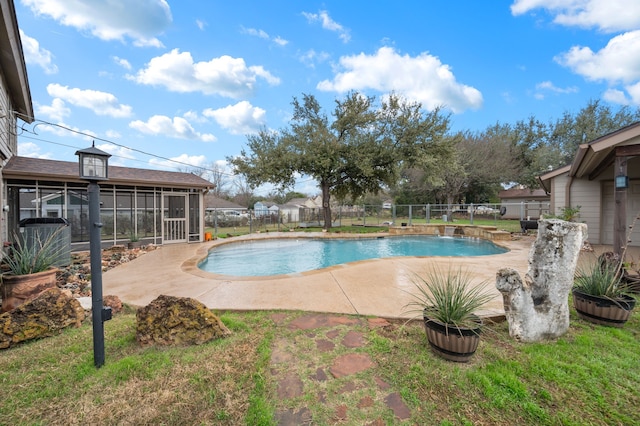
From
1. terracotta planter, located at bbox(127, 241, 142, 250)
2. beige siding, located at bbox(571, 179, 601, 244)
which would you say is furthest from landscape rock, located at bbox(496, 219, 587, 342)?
terracotta planter, located at bbox(127, 241, 142, 250)

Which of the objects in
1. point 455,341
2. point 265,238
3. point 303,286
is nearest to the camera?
point 455,341

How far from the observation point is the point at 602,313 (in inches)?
107

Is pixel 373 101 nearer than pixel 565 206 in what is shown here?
No

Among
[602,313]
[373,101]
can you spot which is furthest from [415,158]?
[602,313]

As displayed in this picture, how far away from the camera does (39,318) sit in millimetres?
2584

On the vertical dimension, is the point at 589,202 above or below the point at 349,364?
above

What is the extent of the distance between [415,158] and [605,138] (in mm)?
8688

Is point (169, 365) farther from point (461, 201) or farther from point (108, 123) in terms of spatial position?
point (461, 201)

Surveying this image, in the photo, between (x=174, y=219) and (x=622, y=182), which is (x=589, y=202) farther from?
(x=174, y=219)

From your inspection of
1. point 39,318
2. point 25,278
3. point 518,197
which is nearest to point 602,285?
point 39,318

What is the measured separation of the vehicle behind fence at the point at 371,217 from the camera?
1523cm

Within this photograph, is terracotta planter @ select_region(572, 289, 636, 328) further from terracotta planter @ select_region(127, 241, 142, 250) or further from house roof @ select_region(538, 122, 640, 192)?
terracotta planter @ select_region(127, 241, 142, 250)

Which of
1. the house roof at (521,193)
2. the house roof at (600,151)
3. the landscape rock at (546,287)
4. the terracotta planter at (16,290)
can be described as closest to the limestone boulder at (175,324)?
the terracotta planter at (16,290)

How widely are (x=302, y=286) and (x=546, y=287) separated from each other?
9.72 feet
